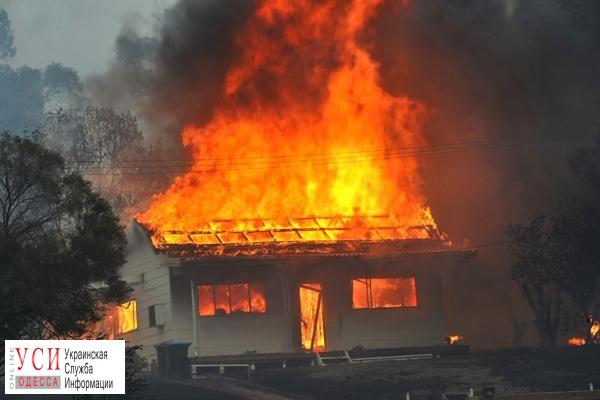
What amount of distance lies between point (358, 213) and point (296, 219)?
249 cm

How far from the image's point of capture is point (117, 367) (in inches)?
684

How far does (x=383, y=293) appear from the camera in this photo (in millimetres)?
39375

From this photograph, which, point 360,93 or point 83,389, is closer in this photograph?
point 83,389

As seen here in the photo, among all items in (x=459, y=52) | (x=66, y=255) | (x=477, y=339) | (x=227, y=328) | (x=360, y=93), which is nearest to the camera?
(x=66, y=255)

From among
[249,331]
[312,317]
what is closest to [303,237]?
[312,317]

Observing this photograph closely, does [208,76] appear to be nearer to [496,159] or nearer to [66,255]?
[496,159]

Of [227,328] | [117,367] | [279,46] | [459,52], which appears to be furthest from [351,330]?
[117,367]

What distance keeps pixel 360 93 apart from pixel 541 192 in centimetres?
1075

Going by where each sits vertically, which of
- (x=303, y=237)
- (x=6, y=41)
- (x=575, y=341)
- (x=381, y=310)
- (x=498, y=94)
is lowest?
(x=575, y=341)

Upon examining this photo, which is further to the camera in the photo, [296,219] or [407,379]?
[296,219]

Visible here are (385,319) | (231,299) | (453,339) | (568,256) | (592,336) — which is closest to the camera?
(231,299)

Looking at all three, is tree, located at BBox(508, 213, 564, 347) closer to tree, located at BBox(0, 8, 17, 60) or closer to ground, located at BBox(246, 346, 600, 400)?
ground, located at BBox(246, 346, 600, 400)

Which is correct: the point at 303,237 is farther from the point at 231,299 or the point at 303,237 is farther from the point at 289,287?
the point at 231,299

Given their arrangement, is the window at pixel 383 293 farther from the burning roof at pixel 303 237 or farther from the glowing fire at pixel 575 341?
the glowing fire at pixel 575 341
